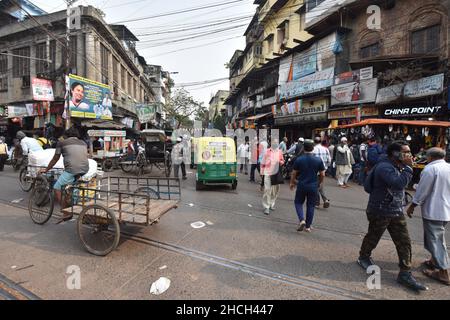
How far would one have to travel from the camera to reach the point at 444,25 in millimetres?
11922

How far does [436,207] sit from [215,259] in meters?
3.11

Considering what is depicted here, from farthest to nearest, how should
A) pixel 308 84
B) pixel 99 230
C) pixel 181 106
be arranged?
pixel 181 106
pixel 308 84
pixel 99 230

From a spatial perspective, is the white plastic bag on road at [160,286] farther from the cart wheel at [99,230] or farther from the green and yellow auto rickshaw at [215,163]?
the green and yellow auto rickshaw at [215,163]

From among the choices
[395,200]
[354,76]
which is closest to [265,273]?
[395,200]

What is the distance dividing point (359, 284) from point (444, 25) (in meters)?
14.3

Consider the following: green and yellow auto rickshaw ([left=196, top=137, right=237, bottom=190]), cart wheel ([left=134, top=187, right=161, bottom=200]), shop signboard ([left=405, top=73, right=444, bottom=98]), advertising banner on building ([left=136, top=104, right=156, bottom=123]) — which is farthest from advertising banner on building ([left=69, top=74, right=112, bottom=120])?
shop signboard ([left=405, top=73, right=444, bottom=98])

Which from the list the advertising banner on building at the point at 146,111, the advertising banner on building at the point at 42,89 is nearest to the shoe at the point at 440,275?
the advertising banner on building at the point at 42,89

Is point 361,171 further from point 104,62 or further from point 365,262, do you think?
point 104,62

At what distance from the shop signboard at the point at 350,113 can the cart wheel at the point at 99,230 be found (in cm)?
1446

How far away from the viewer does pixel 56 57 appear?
19.9 m

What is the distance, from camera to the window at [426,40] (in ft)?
40.2

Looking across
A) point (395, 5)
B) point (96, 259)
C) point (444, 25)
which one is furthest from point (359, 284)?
point (395, 5)

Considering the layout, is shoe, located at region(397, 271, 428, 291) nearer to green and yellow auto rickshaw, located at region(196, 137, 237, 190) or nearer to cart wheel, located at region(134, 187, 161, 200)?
cart wheel, located at region(134, 187, 161, 200)
